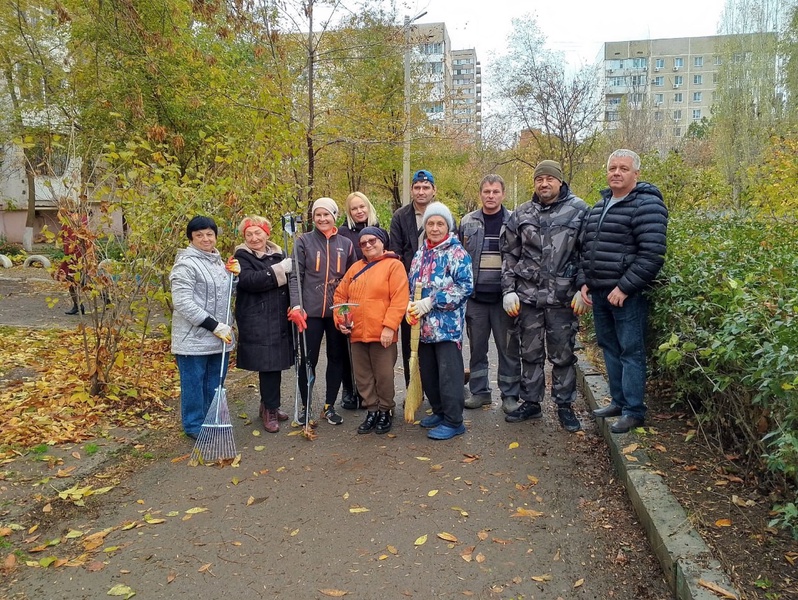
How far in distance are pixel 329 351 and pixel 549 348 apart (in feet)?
6.28

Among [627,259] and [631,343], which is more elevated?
[627,259]

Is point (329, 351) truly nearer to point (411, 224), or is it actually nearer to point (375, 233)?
point (375, 233)

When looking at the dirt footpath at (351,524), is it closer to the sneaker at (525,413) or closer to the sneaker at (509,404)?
the sneaker at (525,413)

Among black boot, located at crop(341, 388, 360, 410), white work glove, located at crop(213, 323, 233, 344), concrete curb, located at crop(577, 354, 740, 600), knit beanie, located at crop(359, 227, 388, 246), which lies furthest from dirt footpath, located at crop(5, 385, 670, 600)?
knit beanie, located at crop(359, 227, 388, 246)

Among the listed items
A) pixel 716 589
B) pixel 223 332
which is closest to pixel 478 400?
pixel 223 332

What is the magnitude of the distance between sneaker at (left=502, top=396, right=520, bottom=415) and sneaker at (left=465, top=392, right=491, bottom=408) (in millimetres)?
275

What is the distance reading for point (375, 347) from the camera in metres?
4.84

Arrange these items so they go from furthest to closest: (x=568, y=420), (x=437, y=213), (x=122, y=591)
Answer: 1. (x=568, y=420)
2. (x=437, y=213)
3. (x=122, y=591)

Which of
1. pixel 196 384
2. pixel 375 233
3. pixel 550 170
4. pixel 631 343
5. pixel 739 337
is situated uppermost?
pixel 550 170

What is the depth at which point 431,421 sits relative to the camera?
5.05m

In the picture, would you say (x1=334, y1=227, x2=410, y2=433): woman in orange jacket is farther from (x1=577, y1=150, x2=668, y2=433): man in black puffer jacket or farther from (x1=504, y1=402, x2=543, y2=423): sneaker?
(x1=577, y1=150, x2=668, y2=433): man in black puffer jacket

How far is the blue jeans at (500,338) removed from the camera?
5.27m

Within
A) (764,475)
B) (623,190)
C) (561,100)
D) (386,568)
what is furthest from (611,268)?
(561,100)

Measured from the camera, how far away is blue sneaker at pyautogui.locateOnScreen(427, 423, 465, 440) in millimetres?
4746
